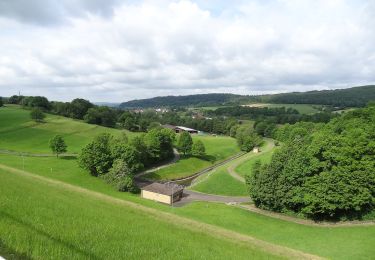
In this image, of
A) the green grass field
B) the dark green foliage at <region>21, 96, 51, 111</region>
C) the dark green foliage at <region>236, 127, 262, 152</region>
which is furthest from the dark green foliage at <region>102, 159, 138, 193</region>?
the dark green foliage at <region>21, 96, 51, 111</region>

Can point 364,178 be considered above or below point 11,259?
Result: below

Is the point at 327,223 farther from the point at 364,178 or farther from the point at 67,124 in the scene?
the point at 67,124

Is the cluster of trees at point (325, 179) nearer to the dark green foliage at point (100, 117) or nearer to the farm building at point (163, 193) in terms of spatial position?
the farm building at point (163, 193)

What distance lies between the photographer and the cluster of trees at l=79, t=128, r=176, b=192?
58.1 m

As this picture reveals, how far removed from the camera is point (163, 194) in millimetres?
53406

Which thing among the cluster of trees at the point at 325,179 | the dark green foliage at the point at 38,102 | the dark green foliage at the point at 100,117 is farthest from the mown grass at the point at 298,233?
the dark green foliage at the point at 38,102

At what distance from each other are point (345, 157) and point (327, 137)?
4032 mm

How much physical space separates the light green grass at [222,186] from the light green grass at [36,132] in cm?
4140

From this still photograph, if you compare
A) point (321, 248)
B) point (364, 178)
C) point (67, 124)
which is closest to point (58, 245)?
point (321, 248)

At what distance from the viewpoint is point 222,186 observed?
211ft

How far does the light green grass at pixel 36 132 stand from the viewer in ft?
294

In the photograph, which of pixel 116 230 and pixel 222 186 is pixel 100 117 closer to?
pixel 222 186

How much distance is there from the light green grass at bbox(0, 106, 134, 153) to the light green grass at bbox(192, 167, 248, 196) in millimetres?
41397

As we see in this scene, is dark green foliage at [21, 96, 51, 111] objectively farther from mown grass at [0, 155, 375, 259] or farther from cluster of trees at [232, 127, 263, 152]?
mown grass at [0, 155, 375, 259]
